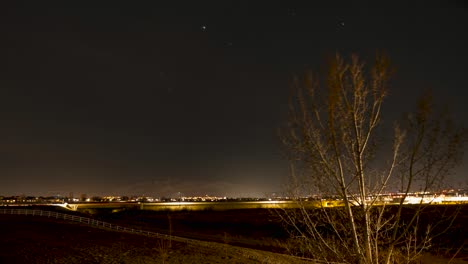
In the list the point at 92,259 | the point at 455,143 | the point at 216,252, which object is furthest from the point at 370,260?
the point at 216,252

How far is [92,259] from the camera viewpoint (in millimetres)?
24688

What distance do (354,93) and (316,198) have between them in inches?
79.4

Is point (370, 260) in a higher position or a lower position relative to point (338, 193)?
lower

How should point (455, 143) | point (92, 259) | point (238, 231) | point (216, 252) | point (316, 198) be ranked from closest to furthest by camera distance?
1. point (455, 143)
2. point (316, 198)
3. point (92, 259)
4. point (216, 252)
5. point (238, 231)

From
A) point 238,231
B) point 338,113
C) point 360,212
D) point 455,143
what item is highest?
point 338,113

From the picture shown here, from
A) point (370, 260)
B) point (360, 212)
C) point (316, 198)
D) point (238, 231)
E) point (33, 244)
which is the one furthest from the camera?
point (238, 231)

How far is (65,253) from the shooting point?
85.6ft

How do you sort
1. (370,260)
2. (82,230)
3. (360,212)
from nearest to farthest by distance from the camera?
1. (370,260)
2. (360,212)
3. (82,230)

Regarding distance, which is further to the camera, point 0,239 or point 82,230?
point 82,230

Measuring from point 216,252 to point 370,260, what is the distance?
2689 centimetres

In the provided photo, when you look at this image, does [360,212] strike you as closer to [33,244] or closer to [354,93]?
[354,93]

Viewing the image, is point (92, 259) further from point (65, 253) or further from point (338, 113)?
point (338, 113)

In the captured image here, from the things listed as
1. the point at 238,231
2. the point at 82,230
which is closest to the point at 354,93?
the point at 82,230

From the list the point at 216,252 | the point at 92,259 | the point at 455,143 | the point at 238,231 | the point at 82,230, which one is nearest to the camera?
the point at 455,143
